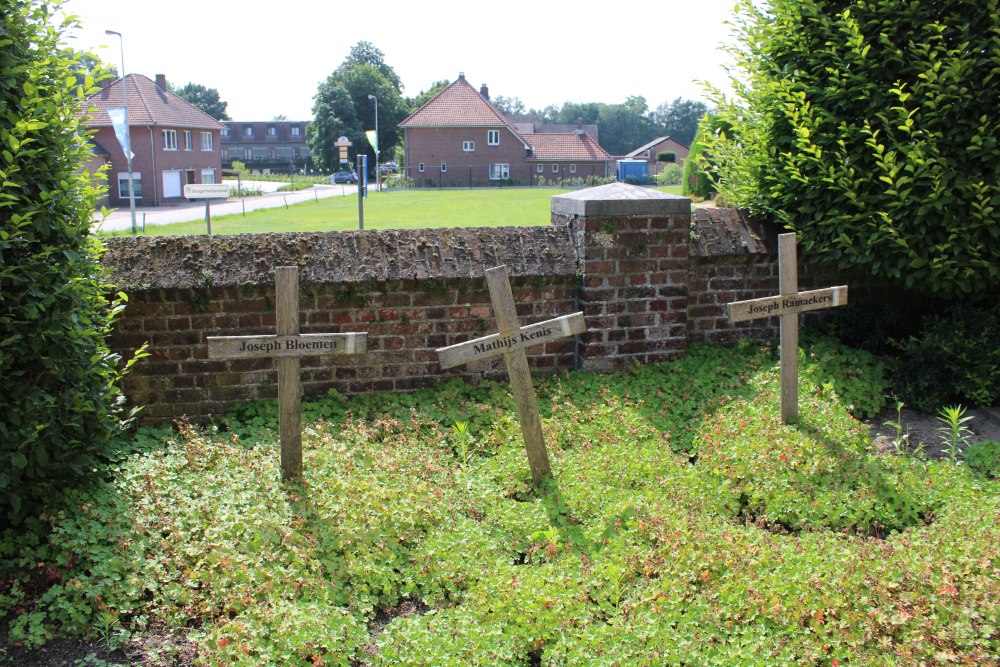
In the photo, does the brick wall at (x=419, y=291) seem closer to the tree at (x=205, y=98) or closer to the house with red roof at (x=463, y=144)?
the house with red roof at (x=463, y=144)

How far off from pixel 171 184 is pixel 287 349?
170 ft

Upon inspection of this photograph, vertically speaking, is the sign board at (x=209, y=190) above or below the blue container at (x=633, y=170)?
below

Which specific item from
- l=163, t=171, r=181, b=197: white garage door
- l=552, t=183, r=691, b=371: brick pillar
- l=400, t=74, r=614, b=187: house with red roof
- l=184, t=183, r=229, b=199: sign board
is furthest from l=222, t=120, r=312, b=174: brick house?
l=552, t=183, r=691, b=371: brick pillar

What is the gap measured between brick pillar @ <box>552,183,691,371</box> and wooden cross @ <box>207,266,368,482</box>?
2.28 m

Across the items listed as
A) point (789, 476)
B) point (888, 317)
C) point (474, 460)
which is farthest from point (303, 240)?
point (888, 317)

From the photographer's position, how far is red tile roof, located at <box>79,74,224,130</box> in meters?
48.8

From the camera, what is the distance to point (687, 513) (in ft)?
14.7

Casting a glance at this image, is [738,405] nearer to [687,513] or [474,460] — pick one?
[687,513]

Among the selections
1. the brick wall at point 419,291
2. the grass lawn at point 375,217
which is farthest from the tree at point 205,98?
the brick wall at point 419,291

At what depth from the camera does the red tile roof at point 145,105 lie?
1923 inches

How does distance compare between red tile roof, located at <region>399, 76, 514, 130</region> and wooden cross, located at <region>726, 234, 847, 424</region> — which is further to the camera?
red tile roof, located at <region>399, 76, 514, 130</region>

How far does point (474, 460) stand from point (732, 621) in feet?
6.72

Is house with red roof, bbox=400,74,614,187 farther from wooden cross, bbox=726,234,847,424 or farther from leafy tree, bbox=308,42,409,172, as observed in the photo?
wooden cross, bbox=726,234,847,424

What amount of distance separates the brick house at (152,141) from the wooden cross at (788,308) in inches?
1811
